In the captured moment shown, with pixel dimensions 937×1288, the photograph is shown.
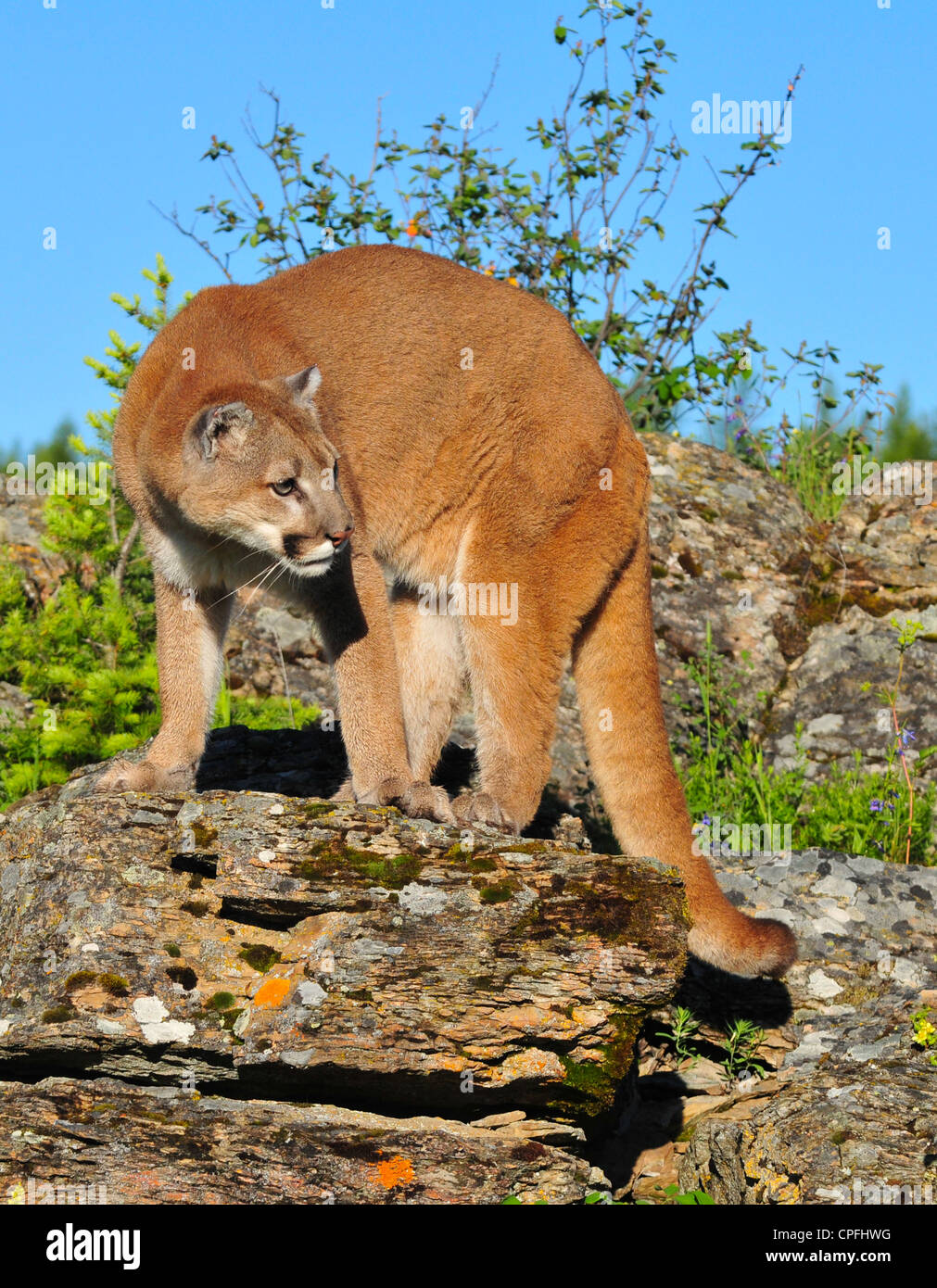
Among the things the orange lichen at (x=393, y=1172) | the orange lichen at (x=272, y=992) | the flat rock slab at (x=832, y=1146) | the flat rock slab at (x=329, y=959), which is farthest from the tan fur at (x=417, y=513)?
the orange lichen at (x=393, y=1172)

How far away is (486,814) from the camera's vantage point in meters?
5.47

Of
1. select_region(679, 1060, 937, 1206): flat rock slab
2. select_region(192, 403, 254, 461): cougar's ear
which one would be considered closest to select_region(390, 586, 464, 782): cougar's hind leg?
select_region(192, 403, 254, 461): cougar's ear

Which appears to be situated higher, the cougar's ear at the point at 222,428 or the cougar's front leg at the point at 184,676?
the cougar's ear at the point at 222,428

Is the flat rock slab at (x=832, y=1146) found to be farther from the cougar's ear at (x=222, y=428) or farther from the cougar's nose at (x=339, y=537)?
the cougar's ear at (x=222, y=428)

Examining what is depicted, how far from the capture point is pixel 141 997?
13.8 ft

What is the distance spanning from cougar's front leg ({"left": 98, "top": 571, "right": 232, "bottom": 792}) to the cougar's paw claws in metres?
0.92

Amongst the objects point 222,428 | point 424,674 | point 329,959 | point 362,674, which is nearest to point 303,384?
point 222,428

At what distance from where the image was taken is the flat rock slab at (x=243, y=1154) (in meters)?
3.67

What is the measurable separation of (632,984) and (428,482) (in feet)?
8.47

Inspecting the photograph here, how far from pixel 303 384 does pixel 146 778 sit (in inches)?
71.3

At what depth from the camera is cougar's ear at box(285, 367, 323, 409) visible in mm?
5191

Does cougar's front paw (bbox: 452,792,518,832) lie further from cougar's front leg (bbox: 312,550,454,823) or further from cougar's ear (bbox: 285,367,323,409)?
cougar's ear (bbox: 285,367,323,409)

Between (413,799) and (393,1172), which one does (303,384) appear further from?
(393,1172)

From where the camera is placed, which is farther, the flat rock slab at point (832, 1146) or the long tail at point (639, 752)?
the long tail at point (639, 752)
